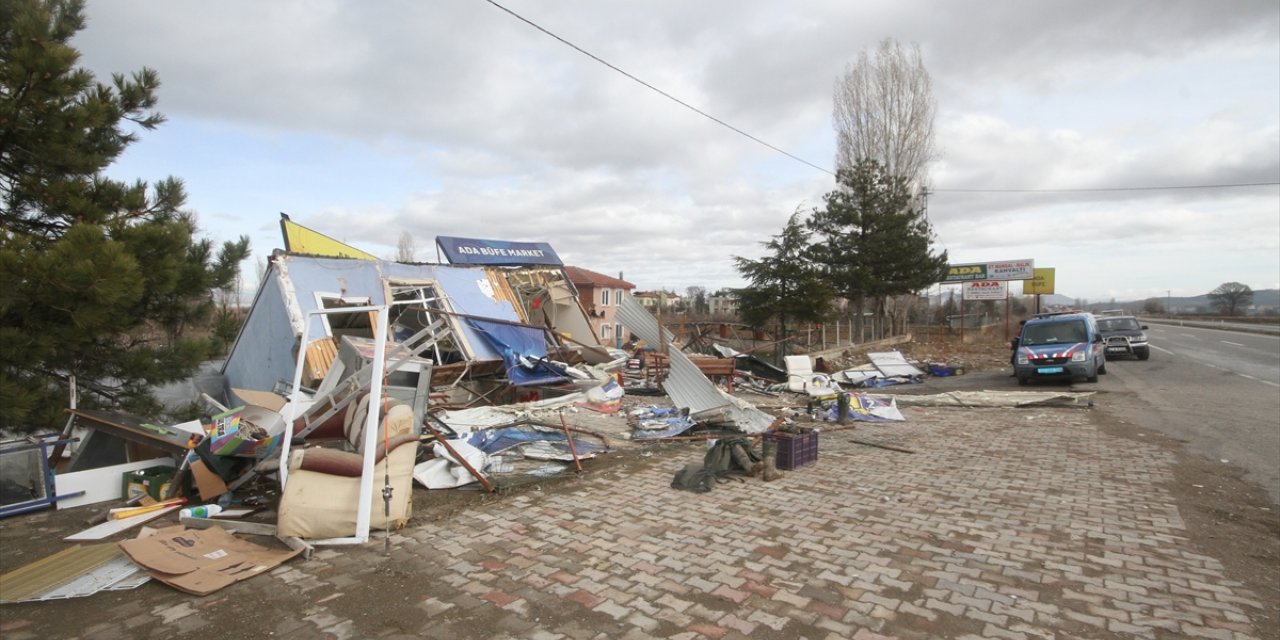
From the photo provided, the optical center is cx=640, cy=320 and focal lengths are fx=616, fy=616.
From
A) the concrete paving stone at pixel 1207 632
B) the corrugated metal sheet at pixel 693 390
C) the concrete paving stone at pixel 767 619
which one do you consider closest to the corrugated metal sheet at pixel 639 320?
the corrugated metal sheet at pixel 693 390

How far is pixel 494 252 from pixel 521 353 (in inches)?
213

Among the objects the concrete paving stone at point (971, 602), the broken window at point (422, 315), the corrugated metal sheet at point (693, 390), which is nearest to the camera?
the concrete paving stone at point (971, 602)

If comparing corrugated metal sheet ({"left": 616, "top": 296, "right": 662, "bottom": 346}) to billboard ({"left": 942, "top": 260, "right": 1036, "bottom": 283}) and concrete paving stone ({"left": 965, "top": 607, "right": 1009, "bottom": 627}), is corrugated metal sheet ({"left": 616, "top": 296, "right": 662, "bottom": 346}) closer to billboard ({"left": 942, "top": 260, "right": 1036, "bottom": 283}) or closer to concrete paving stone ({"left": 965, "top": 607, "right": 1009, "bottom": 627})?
concrete paving stone ({"left": 965, "top": 607, "right": 1009, "bottom": 627})

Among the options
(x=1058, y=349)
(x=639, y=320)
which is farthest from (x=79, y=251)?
(x=1058, y=349)

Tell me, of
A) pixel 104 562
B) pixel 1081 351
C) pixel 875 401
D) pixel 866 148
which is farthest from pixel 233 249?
pixel 866 148

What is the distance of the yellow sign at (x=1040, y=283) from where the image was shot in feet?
118

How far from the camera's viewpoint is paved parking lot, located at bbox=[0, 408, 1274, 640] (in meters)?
3.62

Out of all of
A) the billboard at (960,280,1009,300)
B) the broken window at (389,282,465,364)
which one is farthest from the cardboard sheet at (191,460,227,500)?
the billboard at (960,280,1009,300)

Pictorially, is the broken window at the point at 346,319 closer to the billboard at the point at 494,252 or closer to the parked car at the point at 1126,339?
the billboard at the point at 494,252

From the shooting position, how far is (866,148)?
31703 millimetres

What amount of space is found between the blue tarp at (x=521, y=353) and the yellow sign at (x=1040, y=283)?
106 feet

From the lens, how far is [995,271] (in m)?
36.4

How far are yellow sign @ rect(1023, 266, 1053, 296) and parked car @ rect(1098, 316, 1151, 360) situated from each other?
1178 centimetres

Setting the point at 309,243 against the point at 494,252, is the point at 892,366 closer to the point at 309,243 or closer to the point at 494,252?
the point at 494,252
